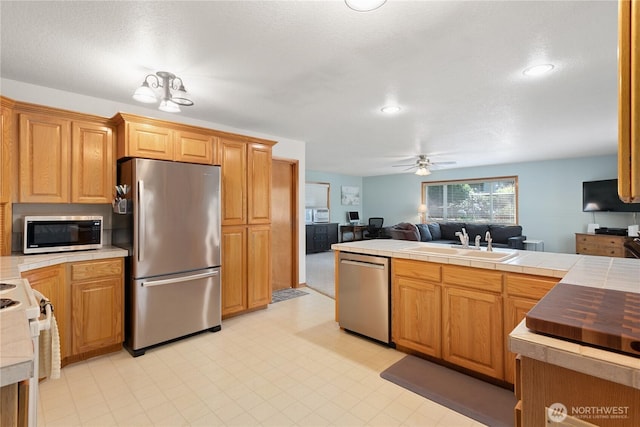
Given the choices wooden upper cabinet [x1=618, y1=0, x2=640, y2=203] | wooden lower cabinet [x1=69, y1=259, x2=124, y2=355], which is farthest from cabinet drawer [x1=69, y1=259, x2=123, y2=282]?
wooden upper cabinet [x1=618, y1=0, x2=640, y2=203]

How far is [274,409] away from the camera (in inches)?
78.3

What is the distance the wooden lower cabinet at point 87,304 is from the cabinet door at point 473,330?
2857mm

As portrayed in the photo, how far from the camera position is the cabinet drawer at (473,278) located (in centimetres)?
218

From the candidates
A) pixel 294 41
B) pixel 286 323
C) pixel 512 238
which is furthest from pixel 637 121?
pixel 512 238

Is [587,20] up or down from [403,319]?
up

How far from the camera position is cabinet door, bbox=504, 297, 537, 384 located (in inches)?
81.0

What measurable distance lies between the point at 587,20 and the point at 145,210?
11.3 feet

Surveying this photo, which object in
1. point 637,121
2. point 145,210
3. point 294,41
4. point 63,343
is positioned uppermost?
point 294,41

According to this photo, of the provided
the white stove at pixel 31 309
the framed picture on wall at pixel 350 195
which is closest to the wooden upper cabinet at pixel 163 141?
the white stove at pixel 31 309

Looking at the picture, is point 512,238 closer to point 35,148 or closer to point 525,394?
point 525,394

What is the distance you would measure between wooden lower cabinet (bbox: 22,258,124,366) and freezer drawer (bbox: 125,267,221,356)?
0.13 metres

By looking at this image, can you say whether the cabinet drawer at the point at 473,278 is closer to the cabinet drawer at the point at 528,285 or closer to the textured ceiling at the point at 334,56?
the cabinet drawer at the point at 528,285

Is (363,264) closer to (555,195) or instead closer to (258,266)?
(258,266)

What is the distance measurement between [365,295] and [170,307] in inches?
73.8
